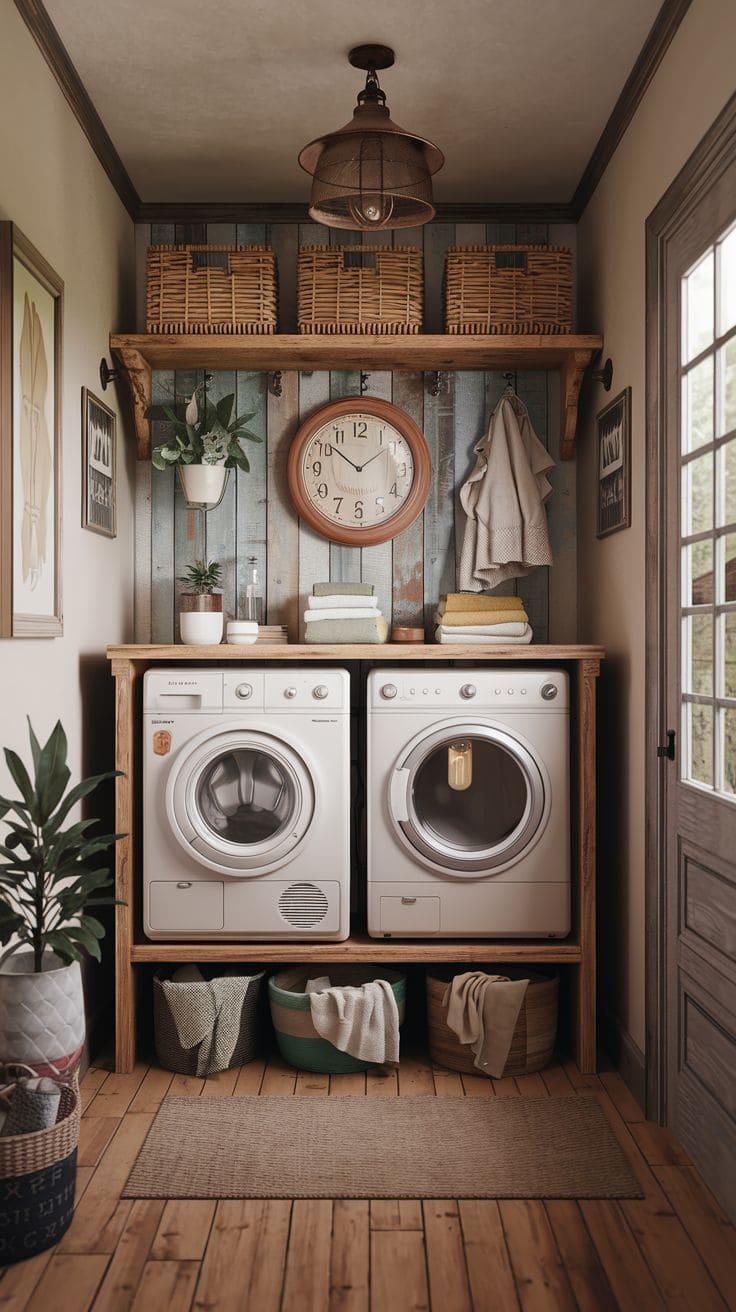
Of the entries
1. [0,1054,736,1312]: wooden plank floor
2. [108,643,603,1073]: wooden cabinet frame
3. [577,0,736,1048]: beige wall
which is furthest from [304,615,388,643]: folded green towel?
[0,1054,736,1312]: wooden plank floor

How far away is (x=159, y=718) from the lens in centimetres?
303

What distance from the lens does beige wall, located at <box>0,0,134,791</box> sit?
2395 millimetres

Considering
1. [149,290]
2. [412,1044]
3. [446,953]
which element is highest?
[149,290]

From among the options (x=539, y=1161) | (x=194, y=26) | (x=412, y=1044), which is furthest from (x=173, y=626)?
(x=539, y=1161)

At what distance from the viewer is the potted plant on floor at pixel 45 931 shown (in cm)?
205

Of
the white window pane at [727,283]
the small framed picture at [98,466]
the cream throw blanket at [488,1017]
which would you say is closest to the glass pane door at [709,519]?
the white window pane at [727,283]

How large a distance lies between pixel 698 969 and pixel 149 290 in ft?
8.12

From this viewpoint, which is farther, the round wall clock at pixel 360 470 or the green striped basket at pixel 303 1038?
the round wall clock at pixel 360 470

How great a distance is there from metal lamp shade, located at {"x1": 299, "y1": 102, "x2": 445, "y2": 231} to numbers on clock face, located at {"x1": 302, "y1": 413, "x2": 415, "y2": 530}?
0.98 m

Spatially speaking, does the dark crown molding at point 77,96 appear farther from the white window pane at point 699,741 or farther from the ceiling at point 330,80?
the white window pane at point 699,741

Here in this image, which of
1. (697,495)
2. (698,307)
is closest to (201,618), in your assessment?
(697,495)

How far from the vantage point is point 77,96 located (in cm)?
285

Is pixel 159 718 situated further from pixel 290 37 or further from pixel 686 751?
pixel 290 37

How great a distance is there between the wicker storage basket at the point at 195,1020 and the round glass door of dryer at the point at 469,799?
2.13 feet
